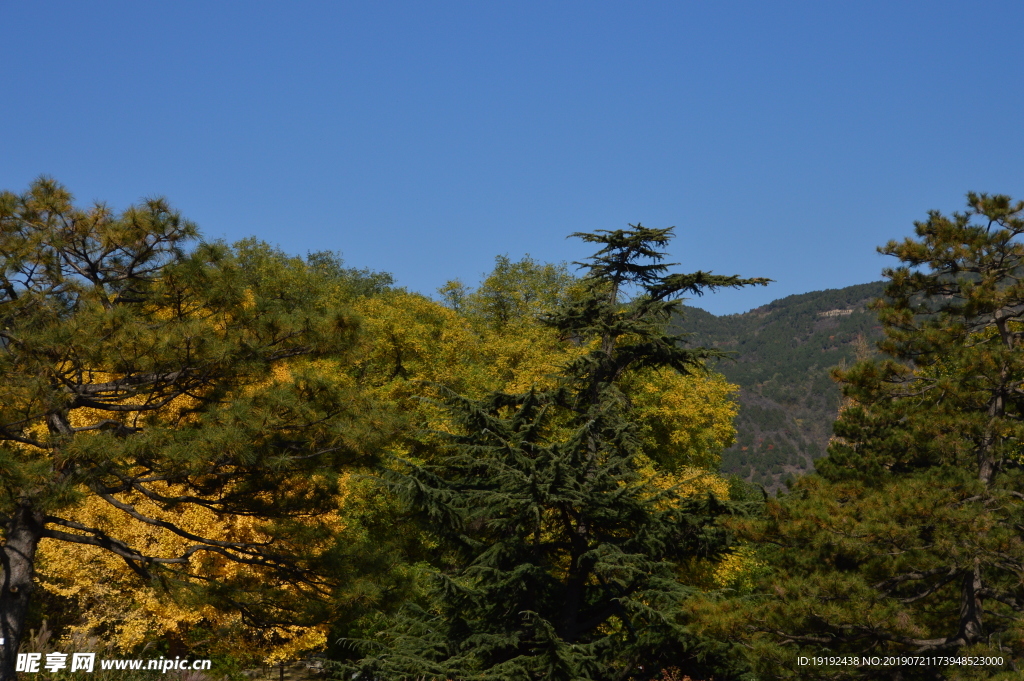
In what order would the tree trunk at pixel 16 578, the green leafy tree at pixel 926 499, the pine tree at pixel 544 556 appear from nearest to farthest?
the tree trunk at pixel 16 578, the green leafy tree at pixel 926 499, the pine tree at pixel 544 556

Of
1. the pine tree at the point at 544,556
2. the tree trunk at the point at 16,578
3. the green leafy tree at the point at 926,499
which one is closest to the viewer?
the tree trunk at the point at 16,578

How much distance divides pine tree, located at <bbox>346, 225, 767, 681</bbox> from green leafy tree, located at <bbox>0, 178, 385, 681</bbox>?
227cm

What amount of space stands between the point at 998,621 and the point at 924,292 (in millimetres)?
5152

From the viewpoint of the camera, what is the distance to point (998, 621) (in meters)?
11.9

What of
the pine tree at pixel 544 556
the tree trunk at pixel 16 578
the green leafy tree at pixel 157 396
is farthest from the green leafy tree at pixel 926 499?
the tree trunk at pixel 16 578

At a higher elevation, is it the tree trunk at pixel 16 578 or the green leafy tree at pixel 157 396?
the green leafy tree at pixel 157 396

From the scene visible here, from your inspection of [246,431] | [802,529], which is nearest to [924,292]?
[802,529]

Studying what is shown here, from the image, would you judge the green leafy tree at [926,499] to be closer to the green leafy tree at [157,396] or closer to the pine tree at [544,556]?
the pine tree at [544,556]

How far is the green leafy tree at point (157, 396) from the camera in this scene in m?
9.48

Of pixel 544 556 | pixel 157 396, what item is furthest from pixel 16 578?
pixel 544 556

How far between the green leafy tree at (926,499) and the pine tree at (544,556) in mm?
2098

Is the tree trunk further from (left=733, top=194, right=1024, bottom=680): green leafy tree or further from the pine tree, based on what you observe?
(left=733, top=194, right=1024, bottom=680): green leafy tree

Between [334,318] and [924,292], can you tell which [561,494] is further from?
[924,292]

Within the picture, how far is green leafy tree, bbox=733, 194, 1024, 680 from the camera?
10.3 m
